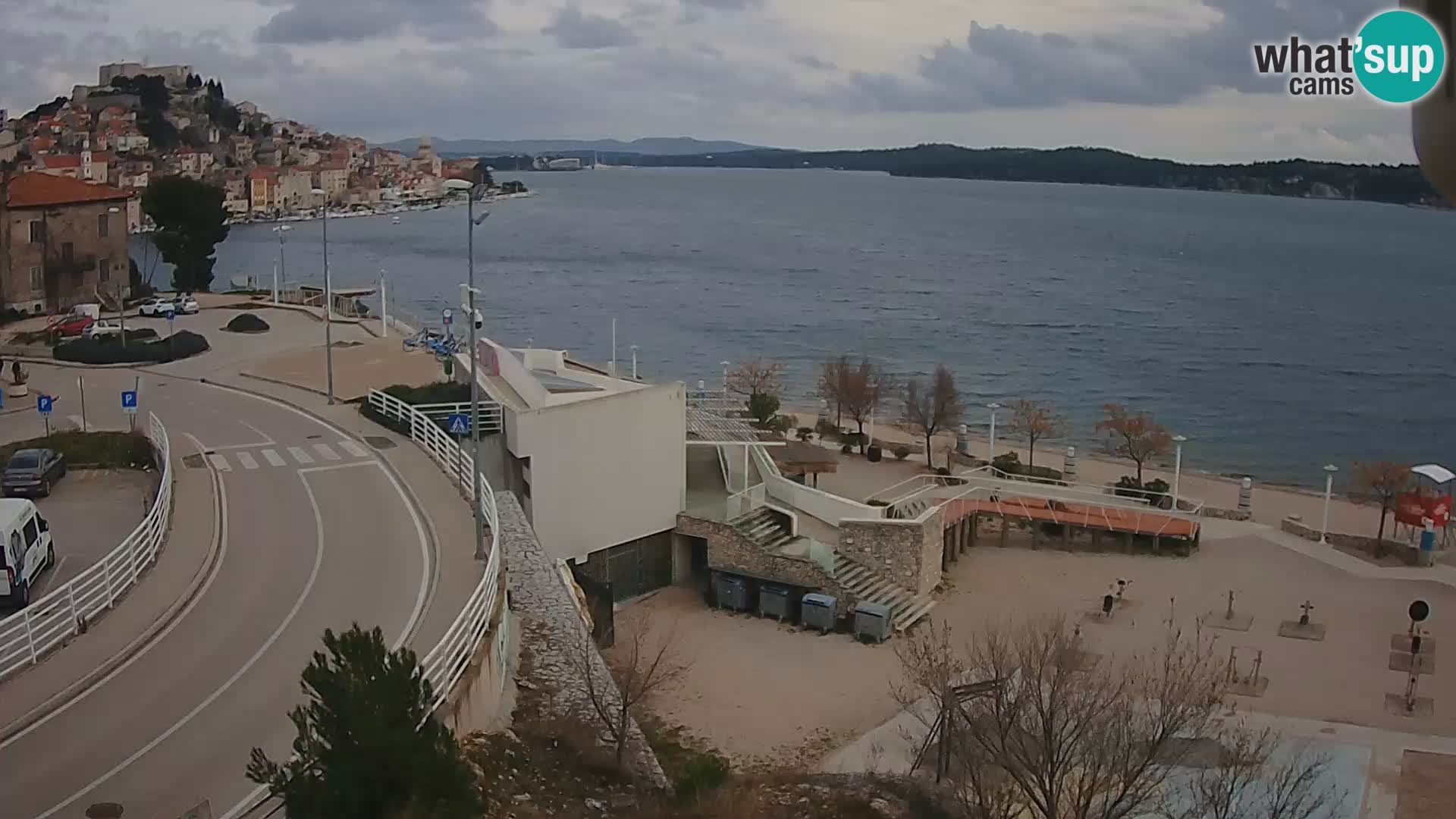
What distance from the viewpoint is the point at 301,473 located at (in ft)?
75.2

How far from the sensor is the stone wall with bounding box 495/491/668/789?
14.7 m

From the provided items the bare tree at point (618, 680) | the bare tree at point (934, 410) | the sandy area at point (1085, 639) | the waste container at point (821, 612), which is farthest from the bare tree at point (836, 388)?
the bare tree at point (618, 680)

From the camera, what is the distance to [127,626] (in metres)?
15.1

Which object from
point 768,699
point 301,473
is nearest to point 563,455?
point 301,473

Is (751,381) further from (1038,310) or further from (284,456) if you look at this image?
(1038,310)

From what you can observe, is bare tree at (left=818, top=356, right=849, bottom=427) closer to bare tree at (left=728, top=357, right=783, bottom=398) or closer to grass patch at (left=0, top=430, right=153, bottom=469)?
bare tree at (left=728, top=357, right=783, bottom=398)

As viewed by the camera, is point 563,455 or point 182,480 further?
point 563,455

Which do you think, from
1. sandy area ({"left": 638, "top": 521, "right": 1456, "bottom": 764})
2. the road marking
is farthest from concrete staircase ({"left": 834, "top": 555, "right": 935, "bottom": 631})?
the road marking

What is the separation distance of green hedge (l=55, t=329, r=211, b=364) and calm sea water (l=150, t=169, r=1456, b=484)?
95.4 ft

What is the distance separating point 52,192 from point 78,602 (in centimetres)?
3953

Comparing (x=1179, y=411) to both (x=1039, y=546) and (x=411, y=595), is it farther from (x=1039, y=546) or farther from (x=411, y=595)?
(x=411, y=595)

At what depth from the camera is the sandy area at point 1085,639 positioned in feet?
65.1

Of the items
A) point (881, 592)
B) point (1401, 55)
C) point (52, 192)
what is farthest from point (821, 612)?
point (52, 192)

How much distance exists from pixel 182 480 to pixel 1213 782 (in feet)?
56.1
